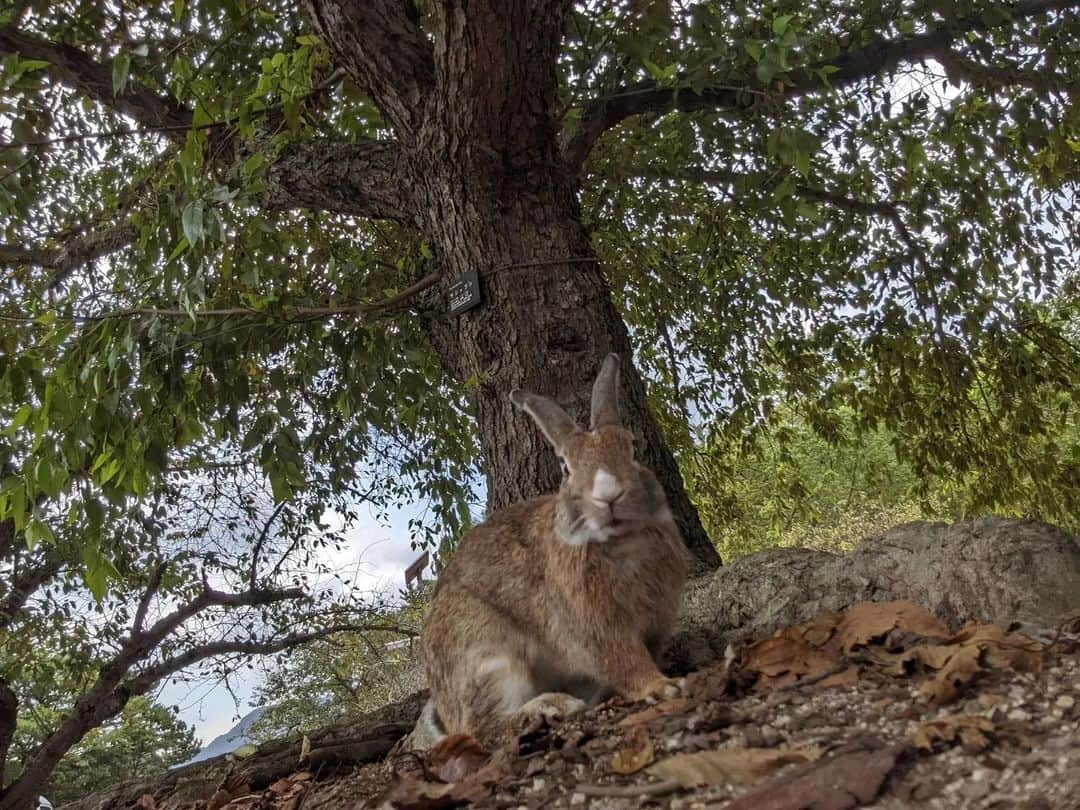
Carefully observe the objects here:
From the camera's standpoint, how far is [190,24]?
600 centimetres

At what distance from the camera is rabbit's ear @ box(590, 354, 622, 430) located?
9.65 ft

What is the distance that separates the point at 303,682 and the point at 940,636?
7531mm

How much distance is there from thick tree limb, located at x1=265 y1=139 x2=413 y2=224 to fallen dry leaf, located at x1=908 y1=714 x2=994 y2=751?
152 inches

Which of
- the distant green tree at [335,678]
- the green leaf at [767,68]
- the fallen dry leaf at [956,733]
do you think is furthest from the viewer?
the distant green tree at [335,678]

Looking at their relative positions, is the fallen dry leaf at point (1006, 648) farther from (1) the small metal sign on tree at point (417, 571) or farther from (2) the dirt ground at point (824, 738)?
(1) the small metal sign on tree at point (417, 571)

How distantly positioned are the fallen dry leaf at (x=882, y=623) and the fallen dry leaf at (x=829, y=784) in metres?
1.04

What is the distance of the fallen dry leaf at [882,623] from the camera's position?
2760 mm

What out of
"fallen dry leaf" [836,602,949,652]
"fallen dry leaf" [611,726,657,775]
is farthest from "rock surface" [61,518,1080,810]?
"fallen dry leaf" [611,726,657,775]

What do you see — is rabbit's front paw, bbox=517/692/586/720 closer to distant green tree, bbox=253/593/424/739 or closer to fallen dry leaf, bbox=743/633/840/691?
fallen dry leaf, bbox=743/633/840/691

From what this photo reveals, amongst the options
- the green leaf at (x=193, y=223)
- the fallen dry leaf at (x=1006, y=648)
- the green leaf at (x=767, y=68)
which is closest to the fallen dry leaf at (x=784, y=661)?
the fallen dry leaf at (x=1006, y=648)

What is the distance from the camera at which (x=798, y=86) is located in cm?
528

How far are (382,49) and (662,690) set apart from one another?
3.12 m

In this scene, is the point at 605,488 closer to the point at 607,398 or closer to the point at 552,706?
the point at 607,398

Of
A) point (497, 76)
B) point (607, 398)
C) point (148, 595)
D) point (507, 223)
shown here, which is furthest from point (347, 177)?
point (148, 595)
